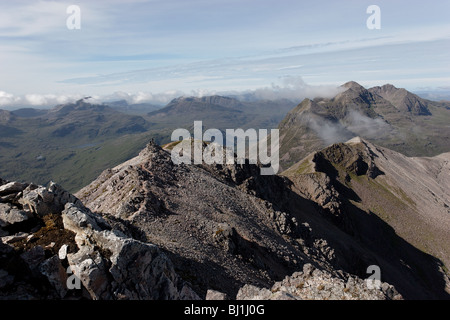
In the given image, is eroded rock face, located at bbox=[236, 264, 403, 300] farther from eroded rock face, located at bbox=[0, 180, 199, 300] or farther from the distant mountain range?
eroded rock face, located at bbox=[0, 180, 199, 300]

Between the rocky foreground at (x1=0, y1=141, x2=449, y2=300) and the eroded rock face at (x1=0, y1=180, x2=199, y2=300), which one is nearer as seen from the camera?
the eroded rock face at (x1=0, y1=180, x2=199, y2=300)

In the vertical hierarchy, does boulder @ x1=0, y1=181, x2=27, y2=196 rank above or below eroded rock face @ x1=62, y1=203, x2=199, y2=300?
above

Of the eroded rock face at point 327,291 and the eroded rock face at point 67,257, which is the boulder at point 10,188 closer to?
the eroded rock face at point 67,257

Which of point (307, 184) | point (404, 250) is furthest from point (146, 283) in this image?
point (404, 250)

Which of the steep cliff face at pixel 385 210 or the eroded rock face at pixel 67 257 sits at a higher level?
the eroded rock face at pixel 67 257

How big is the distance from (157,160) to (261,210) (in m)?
27.3

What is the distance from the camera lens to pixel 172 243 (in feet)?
120

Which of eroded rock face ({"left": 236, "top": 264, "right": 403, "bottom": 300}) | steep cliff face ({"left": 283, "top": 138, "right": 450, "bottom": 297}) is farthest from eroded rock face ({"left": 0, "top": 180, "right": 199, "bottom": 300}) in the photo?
steep cliff face ({"left": 283, "top": 138, "right": 450, "bottom": 297})

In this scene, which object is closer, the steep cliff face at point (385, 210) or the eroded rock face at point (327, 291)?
the eroded rock face at point (327, 291)

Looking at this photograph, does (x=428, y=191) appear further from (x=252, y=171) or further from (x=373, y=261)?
(x=252, y=171)

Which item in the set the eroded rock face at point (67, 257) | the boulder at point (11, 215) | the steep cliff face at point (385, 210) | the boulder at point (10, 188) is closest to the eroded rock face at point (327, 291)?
the eroded rock face at point (67, 257)

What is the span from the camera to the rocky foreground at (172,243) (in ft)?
64.5

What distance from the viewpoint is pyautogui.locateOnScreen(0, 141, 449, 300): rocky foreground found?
64.5ft

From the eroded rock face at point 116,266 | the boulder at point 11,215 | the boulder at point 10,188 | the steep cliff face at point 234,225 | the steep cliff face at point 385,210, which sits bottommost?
the steep cliff face at point 385,210
